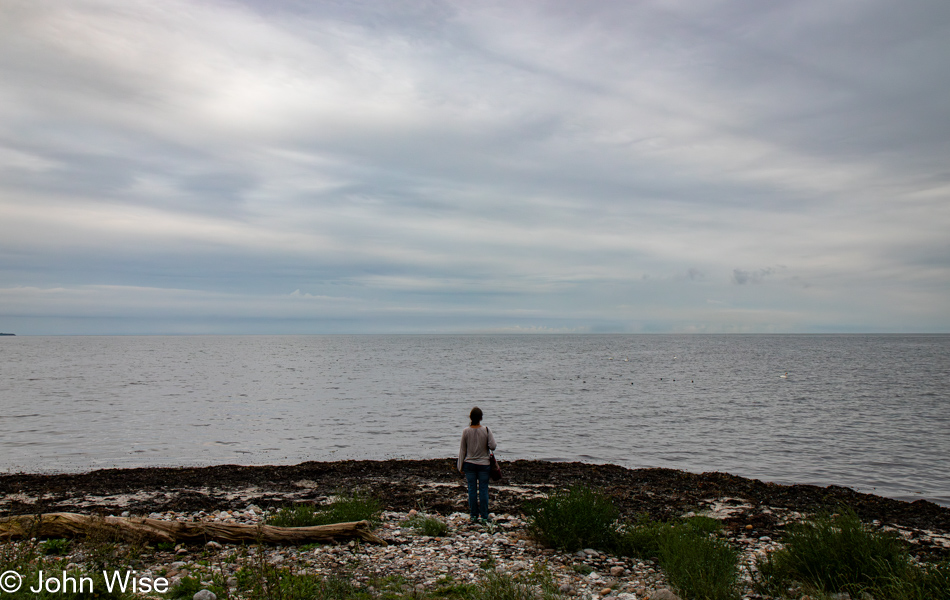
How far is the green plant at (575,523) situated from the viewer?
10.0m

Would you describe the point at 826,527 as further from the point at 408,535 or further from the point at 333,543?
the point at 333,543

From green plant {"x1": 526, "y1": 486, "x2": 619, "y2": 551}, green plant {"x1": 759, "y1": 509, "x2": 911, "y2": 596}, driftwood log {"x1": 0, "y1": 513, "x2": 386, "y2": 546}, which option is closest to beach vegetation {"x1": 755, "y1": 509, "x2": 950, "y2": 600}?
green plant {"x1": 759, "y1": 509, "x2": 911, "y2": 596}

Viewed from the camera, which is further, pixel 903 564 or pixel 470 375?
pixel 470 375

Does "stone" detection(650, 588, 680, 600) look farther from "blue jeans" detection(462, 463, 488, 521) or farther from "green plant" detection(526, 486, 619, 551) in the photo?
"blue jeans" detection(462, 463, 488, 521)

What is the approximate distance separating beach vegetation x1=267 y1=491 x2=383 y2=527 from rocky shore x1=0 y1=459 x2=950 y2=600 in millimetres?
393

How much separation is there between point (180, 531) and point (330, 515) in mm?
2495

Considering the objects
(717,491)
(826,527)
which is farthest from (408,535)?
(717,491)

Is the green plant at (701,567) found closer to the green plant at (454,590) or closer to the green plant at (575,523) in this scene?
the green plant at (575,523)

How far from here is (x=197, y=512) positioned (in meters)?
12.6

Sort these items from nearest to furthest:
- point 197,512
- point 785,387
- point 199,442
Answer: point 197,512
point 199,442
point 785,387

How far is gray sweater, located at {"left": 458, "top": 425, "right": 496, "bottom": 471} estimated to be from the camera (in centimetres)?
1186

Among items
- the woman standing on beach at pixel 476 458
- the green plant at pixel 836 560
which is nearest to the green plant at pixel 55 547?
the woman standing on beach at pixel 476 458

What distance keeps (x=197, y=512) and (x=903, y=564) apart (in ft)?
41.2

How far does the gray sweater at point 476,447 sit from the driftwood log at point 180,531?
8.02ft
